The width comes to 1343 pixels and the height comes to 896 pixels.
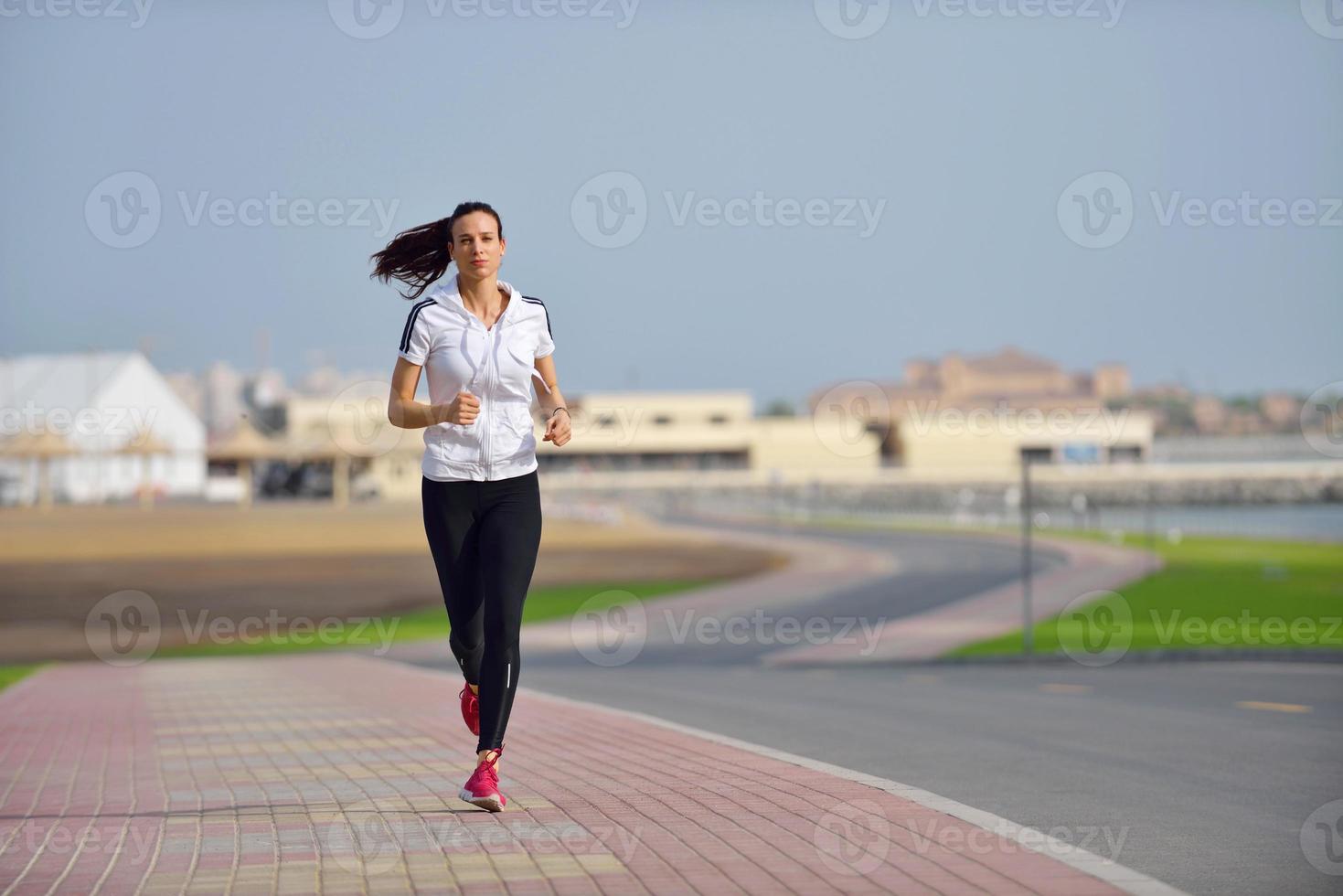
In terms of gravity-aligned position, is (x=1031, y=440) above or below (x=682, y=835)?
above

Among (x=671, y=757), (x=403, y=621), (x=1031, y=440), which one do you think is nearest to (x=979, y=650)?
(x=403, y=621)

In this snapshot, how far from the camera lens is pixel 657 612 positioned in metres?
28.1

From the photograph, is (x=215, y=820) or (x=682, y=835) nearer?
(x=682, y=835)

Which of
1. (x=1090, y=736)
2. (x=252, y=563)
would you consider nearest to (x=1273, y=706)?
(x=1090, y=736)

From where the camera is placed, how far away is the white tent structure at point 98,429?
79625 mm

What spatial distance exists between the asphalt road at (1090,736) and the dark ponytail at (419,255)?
3.19 m

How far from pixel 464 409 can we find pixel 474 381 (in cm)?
27

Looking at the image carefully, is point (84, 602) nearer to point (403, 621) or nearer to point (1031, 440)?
point (403, 621)

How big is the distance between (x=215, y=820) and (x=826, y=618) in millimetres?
21183

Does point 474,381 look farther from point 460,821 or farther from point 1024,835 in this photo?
point 1024,835

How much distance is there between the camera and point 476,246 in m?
6.32

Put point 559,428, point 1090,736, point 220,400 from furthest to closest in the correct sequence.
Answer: point 220,400, point 1090,736, point 559,428

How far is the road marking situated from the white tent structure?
2568 inches

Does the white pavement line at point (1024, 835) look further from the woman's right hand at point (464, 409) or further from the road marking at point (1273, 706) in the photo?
the road marking at point (1273, 706)
